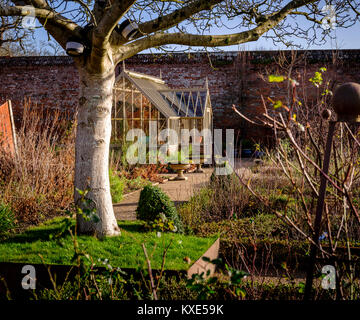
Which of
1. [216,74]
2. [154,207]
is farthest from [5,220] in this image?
[216,74]

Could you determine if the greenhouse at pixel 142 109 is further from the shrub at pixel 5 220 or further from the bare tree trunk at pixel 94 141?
the bare tree trunk at pixel 94 141

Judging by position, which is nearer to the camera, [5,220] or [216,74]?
[5,220]

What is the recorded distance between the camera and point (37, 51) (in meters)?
28.0

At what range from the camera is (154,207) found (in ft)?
16.1

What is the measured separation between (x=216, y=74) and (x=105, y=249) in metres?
12.6

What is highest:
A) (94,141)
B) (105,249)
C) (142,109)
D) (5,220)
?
(142,109)

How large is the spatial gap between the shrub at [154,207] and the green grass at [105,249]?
24 centimetres

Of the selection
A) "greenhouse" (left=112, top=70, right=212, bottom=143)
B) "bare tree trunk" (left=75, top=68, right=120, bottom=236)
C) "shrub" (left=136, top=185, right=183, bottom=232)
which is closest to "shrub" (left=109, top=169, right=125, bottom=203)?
"shrub" (left=136, top=185, right=183, bottom=232)

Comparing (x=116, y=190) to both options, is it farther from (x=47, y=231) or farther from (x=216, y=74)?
(x=216, y=74)

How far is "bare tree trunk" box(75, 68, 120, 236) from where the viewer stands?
4.25m

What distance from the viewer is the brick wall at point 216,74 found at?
1514cm

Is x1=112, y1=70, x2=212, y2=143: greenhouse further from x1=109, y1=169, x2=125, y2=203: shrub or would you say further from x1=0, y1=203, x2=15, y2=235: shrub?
x1=0, y1=203, x2=15, y2=235: shrub
